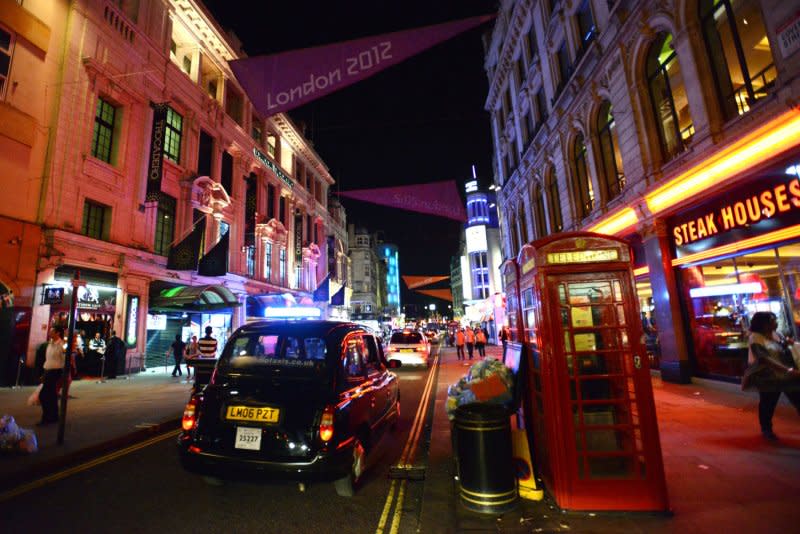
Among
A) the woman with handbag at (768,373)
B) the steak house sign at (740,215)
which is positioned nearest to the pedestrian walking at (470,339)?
the steak house sign at (740,215)

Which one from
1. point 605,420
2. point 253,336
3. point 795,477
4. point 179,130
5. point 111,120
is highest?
point 179,130

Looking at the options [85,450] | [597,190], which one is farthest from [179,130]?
[597,190]

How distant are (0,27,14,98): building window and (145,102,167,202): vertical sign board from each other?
5.25 metres

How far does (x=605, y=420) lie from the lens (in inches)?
158

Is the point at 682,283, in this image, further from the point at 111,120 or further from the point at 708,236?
the point at 111,120

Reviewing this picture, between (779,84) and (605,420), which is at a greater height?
(779,84)

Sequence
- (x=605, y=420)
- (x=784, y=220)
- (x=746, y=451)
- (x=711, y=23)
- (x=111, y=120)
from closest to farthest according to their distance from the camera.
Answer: (x=605, y=420) < (x=746, y=451) < (x=784, y=220) < (x=711, y=23) < (x=111, y=120)

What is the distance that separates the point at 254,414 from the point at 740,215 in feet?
34.3

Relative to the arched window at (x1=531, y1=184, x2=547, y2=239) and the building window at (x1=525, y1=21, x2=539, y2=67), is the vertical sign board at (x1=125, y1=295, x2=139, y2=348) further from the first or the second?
the building window at (x1=525, y1=21, x2=539, y2=67)

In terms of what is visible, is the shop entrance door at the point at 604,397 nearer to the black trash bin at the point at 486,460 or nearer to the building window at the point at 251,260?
the black trash bin at the point at 486,460

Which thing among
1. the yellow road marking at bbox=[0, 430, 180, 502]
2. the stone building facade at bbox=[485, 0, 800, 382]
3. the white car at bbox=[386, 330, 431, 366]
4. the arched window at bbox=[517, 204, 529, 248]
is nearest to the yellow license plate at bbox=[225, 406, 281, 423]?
the yellow road marking at bbox=[0, 430, 180, 502]

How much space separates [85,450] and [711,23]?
15346 millimetres

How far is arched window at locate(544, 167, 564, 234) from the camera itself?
60.0ft

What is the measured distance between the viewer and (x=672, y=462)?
485 cm
